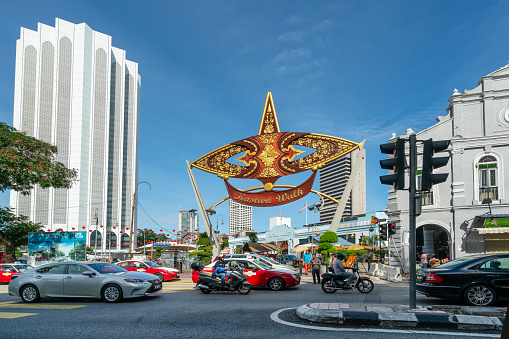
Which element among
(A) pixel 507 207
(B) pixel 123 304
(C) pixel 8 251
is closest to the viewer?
(B) pixel 123 304

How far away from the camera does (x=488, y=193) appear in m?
24.1

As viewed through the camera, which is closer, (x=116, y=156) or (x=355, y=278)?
(x=355, y=278)

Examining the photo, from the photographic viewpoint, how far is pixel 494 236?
23625 mm

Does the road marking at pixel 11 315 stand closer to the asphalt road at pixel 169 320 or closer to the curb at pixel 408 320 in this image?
the asphalt road at pixel 169 320

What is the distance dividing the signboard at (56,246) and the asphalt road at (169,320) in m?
15.5

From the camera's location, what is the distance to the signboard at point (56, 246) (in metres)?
27.6

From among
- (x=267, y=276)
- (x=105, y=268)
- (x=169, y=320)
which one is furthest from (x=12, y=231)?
(x=169, y=320)

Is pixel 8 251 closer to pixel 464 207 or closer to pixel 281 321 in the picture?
pixel 281 321

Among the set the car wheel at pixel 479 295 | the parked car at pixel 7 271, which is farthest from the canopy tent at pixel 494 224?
the parked car at pixel 7 271

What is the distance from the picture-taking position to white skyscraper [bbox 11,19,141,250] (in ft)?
335

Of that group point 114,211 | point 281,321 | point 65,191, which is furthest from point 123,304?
point 114,211

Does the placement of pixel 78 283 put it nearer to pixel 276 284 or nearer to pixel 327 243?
pixel 276 284

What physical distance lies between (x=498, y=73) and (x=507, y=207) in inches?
303

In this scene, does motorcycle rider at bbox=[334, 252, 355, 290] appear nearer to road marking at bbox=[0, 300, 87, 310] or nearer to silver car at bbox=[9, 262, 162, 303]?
silver car at bbox=[9, 262, 162, 303]
